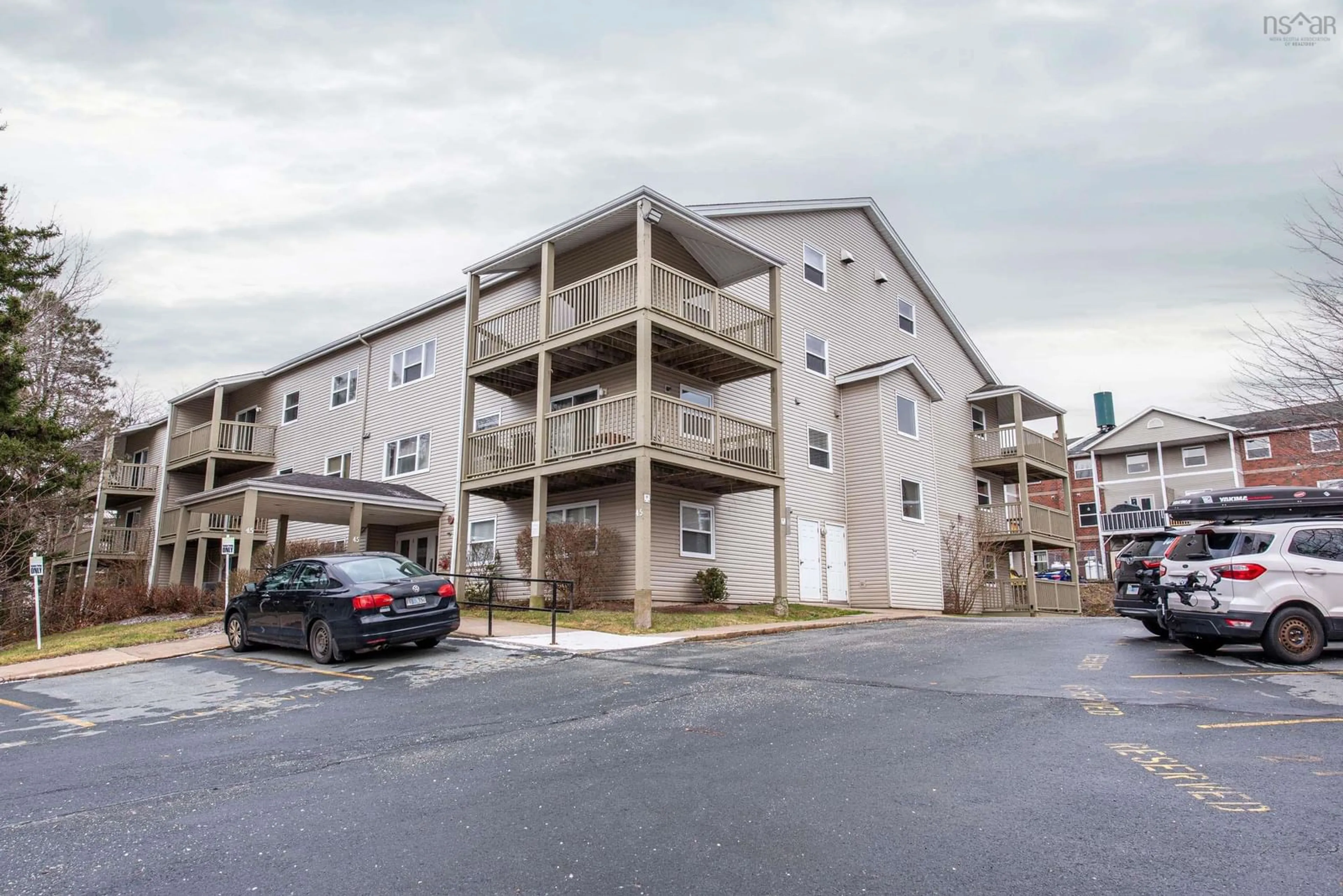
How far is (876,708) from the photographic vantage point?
8.33 metres

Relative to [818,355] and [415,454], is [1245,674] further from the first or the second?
[415,454]

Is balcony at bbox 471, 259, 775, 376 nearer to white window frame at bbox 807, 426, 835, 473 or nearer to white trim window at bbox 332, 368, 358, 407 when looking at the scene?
white window frame at bbox 807, 426, 835, 473

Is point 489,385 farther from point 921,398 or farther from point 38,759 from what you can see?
point 38,759

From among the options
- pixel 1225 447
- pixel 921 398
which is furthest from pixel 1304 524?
pixel 1225 447

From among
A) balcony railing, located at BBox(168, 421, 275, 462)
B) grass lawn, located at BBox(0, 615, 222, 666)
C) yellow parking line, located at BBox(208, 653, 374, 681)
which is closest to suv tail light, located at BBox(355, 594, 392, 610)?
yellow parking line, located at BBox(208, 653, 374, 681)

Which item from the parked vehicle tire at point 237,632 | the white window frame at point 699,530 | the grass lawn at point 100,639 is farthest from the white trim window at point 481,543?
the parked vehicle tire at point 237,632

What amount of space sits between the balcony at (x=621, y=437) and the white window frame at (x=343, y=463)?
27.5 feet

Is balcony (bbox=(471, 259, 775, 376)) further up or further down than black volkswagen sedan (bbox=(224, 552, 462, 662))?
further up

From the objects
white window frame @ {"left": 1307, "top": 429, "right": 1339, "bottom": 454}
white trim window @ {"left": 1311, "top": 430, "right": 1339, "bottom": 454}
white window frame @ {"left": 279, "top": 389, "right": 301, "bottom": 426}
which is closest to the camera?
white window frame @ {"left": 1307, "top": 429, "right": 1339, "bottom": 454}

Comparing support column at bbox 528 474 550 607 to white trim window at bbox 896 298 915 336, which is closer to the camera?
support column at bbox 528 474 550 607

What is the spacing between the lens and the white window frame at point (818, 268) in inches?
1022

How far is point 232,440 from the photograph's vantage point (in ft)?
103

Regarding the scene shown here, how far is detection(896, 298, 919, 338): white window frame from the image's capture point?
2983 centimetres

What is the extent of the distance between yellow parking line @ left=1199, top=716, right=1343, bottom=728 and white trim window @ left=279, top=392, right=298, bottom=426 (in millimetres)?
30133
